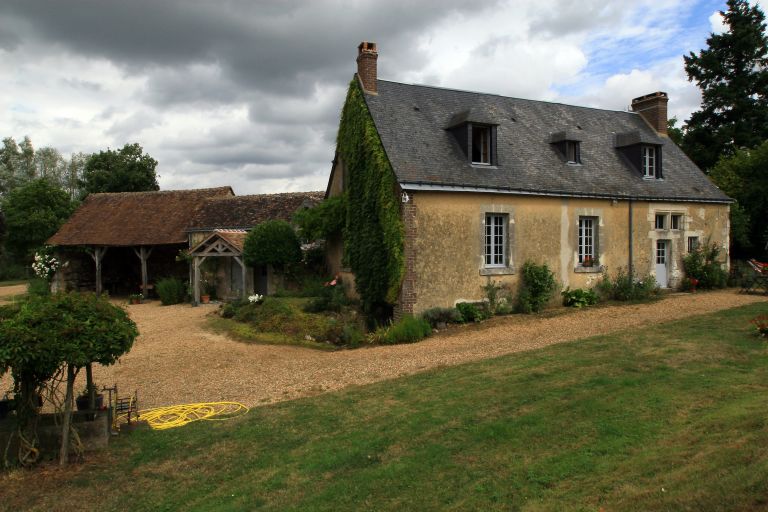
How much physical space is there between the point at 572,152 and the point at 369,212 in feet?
23.2

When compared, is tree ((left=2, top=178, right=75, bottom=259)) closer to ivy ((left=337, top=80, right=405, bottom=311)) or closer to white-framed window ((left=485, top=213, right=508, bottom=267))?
ivy ((left=337, top=80, right=405, bottom=311))

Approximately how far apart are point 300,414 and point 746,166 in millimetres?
22319

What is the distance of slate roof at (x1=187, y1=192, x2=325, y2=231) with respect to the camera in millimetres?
22188

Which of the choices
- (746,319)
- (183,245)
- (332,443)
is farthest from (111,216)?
(746,319)

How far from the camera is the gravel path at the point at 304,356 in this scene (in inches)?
356

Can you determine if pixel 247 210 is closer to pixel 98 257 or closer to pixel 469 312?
pixel 98 257

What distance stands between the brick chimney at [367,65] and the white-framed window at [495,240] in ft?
16.3

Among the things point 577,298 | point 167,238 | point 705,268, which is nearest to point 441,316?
point 577,298

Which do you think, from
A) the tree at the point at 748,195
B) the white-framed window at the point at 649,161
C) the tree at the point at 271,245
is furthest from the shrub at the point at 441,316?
the tree at the point at 748,195

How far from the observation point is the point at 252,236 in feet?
59.6

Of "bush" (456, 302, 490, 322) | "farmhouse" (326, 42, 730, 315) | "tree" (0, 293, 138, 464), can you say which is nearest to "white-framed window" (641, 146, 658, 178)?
"farmhouse" (326, 42, 730, 315)

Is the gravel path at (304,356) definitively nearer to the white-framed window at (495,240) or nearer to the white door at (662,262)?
the white-framed window at (495,240)

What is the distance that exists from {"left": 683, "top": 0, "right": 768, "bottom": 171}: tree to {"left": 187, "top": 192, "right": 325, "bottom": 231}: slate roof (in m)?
20.5

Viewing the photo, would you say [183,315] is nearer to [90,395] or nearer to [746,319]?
[90,395]
